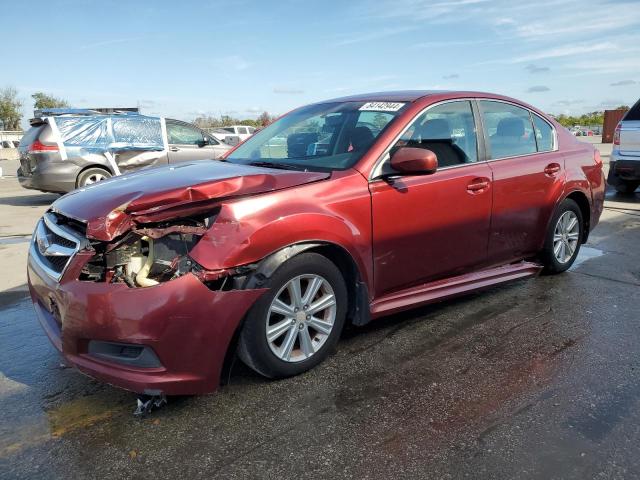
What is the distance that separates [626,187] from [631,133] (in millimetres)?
1446

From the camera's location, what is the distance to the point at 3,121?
5706 centimetres

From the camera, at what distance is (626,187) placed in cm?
1021

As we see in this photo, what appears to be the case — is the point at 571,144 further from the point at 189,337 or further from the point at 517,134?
the point at 189,337

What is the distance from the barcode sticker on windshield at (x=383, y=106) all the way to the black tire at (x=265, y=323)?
1352 millimetres

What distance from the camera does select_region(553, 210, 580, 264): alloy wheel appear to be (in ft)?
16.0

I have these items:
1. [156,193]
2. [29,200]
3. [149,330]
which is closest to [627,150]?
[156,193]

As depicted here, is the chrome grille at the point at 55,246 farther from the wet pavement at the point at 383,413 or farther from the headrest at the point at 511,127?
the headrest at the point at 511,127

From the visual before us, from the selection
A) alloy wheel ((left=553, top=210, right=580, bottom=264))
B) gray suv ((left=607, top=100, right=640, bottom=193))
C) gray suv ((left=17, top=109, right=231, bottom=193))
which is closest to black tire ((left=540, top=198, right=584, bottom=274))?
alloy wheel ((left=553, top=210, right=580, bottom=264))

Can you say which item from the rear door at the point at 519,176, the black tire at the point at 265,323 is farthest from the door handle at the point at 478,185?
the black tire at the point at 265,323

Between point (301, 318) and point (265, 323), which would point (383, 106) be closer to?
point (301, 318)

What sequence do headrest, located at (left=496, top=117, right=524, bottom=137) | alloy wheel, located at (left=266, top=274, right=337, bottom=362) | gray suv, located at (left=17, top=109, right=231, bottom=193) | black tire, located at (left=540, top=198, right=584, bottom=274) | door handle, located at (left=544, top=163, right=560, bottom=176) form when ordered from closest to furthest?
1. alloy wheel, located at (left=266, top=274, right=337, bottom=362)
2. headrest, located at (left=496, top=117, right=524, bottom=137)
3. door handle, located at (left=544, top=163, right=560, bottom=176)
4. black tire, located at (left=540, top=198, right=584, bottom=274)
5. gray suv, located at (left=17, top=109, right=231, bottom=193)

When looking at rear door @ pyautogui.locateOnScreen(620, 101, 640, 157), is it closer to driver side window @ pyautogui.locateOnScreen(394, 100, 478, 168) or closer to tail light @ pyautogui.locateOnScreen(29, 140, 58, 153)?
driver side window @ pyautogui.locateOnScreen(394, 100, 478, 168)

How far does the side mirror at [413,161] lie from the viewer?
11.1 feet

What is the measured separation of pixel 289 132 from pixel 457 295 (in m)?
1.80
